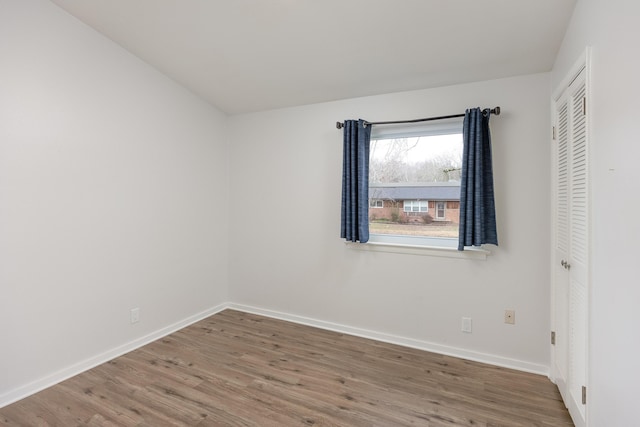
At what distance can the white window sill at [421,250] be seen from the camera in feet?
8.23

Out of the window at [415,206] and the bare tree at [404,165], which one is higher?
the bare tree at [404,165]

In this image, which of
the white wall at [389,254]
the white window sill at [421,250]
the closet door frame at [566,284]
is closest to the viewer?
the closet door frame at [566,284]

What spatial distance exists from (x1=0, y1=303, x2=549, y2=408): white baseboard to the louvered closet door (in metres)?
0.38

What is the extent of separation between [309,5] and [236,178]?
2141mm

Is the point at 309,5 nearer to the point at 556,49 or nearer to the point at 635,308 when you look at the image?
the point at 556,49

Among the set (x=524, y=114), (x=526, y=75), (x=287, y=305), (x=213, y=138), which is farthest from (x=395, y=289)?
(x=213, y=138)

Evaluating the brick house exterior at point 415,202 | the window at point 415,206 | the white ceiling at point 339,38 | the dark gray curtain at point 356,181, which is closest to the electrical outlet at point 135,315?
the dark gray curtain at point 356,181

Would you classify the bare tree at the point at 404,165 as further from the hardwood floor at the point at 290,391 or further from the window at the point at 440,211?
the hardwood floor at the point at 290,391

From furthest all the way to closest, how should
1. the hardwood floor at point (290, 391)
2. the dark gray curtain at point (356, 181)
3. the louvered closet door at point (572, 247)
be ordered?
the dark gray curtain at point (356, 181) < the hardwood floor at point (290, 391) < the louvered closet door at point (572, 247)

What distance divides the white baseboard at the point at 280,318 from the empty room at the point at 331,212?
0.02 metres

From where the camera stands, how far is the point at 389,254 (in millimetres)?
2850

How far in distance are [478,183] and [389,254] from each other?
0.98 m

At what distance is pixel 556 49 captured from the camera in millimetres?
2059

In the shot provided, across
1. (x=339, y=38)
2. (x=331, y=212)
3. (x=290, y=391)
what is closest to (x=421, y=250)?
(x=331, y=212)
